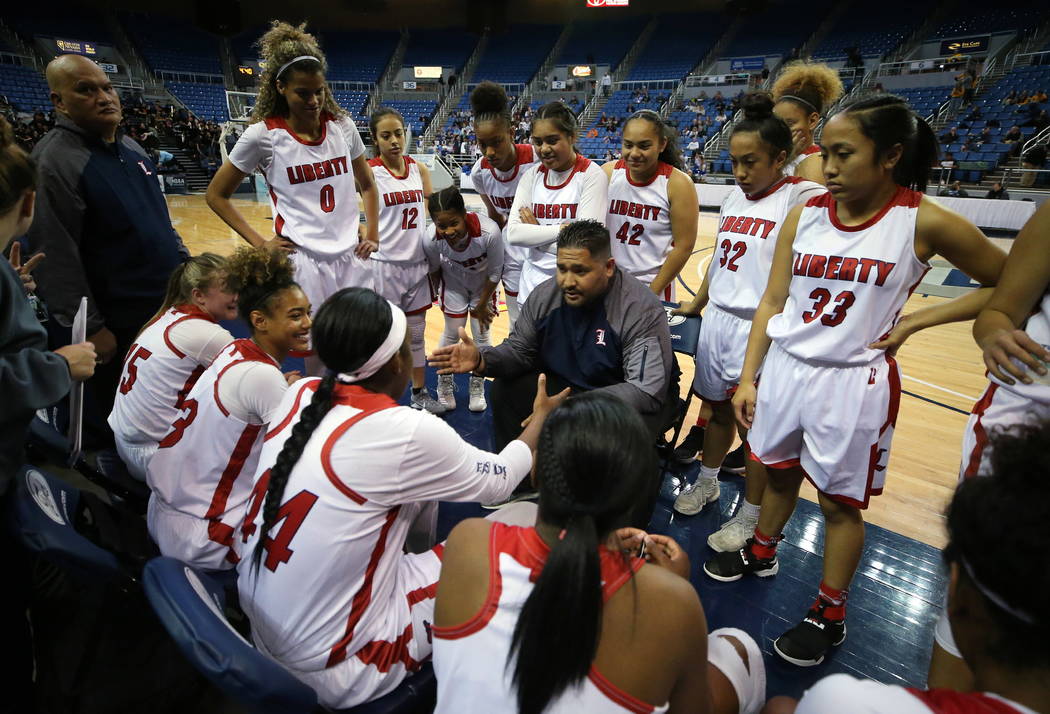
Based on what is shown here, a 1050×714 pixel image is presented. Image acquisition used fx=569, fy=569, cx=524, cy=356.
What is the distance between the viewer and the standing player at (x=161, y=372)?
7.31ft

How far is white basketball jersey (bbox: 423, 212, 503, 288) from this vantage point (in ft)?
12.2

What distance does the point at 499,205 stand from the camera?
12.8 ft

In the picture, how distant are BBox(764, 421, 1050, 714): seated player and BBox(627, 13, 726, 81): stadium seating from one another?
91.8ft

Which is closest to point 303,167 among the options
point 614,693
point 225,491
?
point 225,491

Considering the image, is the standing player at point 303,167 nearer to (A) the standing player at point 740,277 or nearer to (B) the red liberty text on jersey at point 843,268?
(A) the standing player at point 740,277

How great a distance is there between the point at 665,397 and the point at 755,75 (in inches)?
969

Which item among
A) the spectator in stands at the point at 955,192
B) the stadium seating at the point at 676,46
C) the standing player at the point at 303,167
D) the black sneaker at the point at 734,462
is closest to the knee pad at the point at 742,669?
the black sneaker at the point at 734,462

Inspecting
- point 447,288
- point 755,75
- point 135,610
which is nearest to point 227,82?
point 755,75

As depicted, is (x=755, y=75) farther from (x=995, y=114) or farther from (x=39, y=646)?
(x=39, y=646)

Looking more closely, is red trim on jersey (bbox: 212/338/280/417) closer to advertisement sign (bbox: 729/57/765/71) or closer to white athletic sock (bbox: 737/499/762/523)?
white athletic sock (bbox: 737/499/762/523)

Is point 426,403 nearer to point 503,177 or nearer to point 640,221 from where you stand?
point 503,177

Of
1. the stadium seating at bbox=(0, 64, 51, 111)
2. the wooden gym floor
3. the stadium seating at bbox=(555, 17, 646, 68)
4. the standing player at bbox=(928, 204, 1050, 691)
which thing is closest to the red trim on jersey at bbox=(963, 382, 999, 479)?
the standing player at bbox=(928, 204, 1050, 691)

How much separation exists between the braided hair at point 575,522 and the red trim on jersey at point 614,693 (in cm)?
2

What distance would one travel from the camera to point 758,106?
8.21 feet
